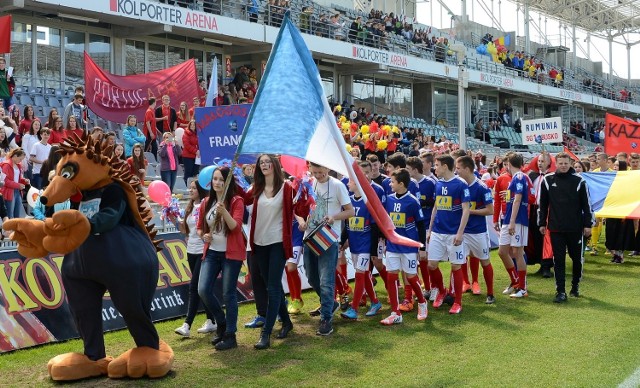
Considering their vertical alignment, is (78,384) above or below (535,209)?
below

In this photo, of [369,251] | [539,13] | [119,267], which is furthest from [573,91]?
[119,267]

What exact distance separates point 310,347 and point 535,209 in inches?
233

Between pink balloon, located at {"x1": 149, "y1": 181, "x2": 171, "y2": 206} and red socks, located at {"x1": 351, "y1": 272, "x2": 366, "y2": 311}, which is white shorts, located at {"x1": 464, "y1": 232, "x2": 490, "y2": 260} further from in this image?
pink balloon, located at {"x1": 149, "y1": 181, "x2": 171, "y2": 206}

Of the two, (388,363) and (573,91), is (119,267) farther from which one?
(573,91)

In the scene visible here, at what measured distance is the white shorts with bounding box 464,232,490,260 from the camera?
906cm

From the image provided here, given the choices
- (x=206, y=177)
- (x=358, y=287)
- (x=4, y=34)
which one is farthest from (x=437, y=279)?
(x=4, y=34)

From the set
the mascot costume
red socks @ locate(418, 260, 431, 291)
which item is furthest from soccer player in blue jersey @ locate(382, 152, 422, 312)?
the mascot costume

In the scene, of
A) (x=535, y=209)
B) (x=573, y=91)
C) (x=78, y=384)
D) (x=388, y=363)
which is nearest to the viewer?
(x=78, y=384)

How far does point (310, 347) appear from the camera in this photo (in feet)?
23.4

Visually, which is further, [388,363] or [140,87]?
[140,87]

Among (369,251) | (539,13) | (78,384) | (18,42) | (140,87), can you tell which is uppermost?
(539,13)

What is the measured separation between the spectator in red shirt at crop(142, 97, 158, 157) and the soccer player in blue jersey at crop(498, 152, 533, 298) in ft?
26.2

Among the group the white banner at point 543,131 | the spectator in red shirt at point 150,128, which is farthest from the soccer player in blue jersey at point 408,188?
the white banner at point 543,131

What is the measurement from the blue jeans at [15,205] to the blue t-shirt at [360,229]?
5307 millimetres
